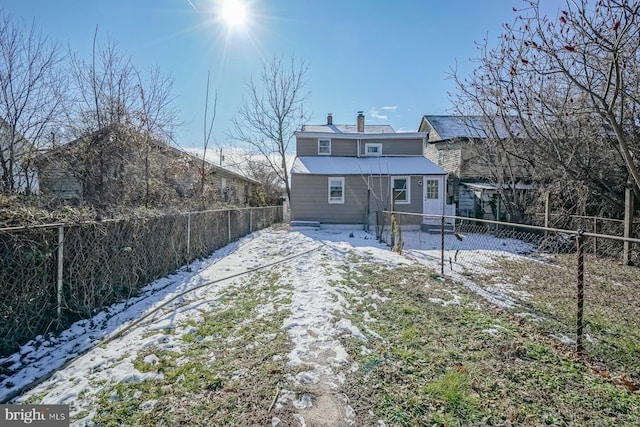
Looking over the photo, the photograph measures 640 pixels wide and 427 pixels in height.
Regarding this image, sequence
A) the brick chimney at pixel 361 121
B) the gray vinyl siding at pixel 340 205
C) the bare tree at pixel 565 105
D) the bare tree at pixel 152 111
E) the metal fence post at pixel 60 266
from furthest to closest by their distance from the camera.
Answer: the brick chimney at pixel 361 121 → the gray vinyl siding at pixel 340 205 → the bare tree at pixel 152 111 → the bare tree at pixel 565 105 → the metal fence post at pixel 60 266

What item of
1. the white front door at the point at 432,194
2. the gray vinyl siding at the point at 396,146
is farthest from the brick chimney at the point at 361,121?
the white front door at the point at 432,194

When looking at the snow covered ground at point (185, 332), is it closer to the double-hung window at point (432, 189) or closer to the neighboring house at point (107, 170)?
the neighboring house at point (107, 170)

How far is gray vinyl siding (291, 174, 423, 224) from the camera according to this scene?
49.4 ft

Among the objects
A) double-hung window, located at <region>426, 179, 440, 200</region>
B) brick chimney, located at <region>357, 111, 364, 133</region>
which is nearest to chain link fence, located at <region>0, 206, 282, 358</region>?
double-hung window, located at <region>426, 179, 440, 200</region>

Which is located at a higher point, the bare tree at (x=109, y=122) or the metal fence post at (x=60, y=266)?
the bare tree at (x=109, y=122)

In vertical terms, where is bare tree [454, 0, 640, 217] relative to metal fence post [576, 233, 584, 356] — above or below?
above

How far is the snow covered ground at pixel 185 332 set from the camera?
260 centimetres

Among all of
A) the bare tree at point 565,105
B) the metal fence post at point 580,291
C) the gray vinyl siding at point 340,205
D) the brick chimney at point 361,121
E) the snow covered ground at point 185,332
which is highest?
the brick chimney at point 361,121

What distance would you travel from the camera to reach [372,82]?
44.1ft

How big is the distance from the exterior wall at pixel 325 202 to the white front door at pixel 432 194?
295cm

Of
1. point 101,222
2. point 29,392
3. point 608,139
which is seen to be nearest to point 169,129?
point 101,222

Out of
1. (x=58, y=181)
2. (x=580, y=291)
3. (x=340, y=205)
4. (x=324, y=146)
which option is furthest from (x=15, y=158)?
(x=324, y=146)

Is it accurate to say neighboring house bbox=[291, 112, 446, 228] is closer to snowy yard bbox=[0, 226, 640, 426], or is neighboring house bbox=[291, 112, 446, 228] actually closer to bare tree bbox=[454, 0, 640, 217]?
bare tree bbox=[454, 0, 640, 217]

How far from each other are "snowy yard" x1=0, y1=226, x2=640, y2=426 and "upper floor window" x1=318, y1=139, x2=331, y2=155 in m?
12.0
